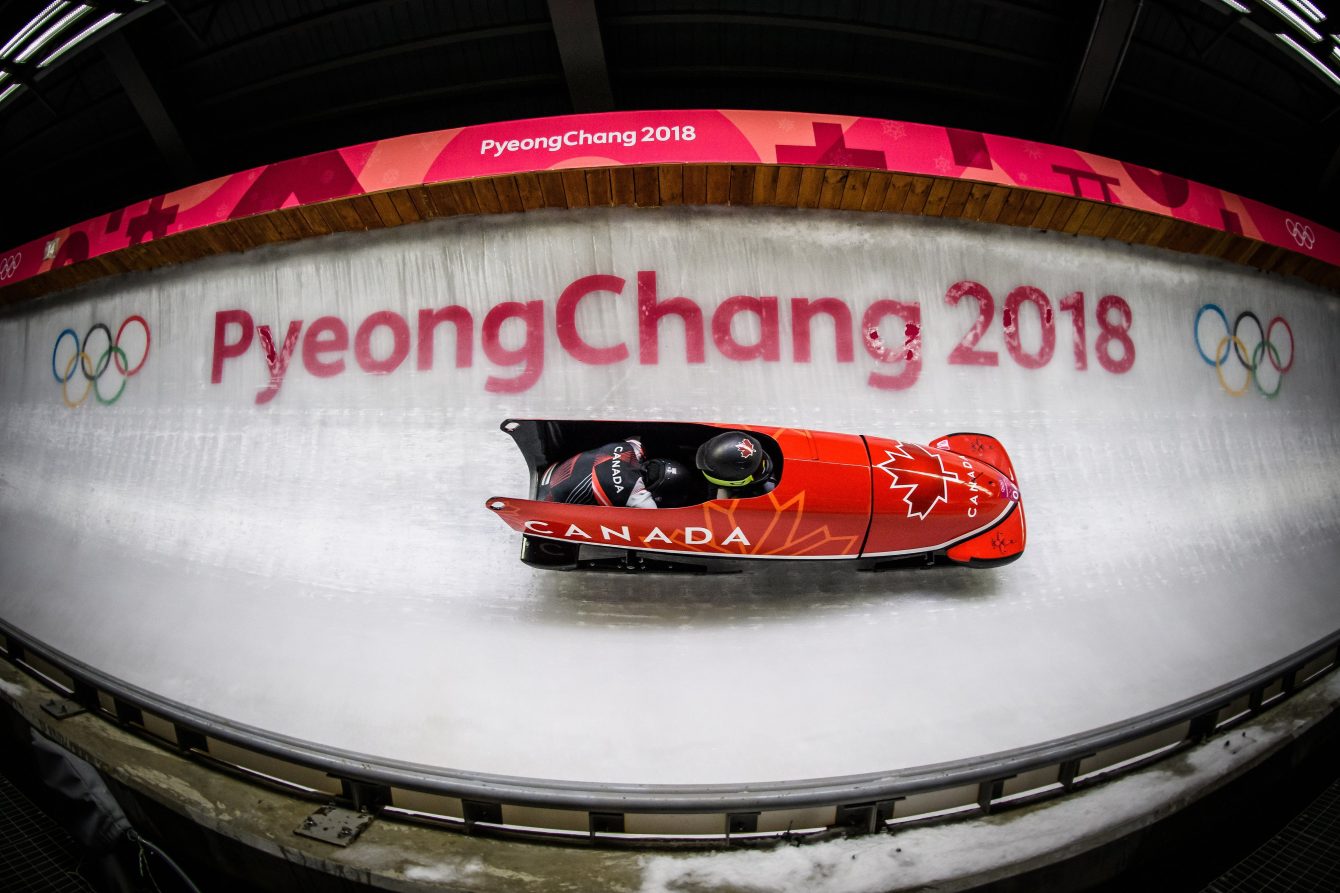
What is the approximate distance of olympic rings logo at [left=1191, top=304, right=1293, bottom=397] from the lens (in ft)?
14.3

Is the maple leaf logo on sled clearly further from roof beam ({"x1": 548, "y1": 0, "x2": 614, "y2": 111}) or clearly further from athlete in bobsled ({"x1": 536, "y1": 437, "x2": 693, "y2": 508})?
roof beam ({"x1": 548, "y1": 0, "x2": 614, "y2": 111})

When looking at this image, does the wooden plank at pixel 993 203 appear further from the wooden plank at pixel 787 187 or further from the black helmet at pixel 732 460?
the black helmet at pixel 732 460

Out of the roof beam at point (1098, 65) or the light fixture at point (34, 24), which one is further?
the roof beam at point (1098, 65)

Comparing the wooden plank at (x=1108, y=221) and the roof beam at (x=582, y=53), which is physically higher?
the roof beam at (x=582, y=53)

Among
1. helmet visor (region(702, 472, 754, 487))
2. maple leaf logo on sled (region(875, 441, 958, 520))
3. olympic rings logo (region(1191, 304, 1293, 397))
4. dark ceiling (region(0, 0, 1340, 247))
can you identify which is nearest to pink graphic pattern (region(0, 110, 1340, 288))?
dark ceiling (region(0, 0, 1340, 247))

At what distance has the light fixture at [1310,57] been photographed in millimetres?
3855

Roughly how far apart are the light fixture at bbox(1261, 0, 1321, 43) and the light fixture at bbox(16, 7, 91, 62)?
6.73 meters

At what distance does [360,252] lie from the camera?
3.88 m

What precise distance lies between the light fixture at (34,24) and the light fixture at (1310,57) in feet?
24.2

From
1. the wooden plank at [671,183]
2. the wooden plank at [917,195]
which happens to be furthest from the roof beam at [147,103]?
the wooden plank at [917,195]

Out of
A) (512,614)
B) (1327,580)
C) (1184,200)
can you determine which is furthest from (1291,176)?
(512,614)

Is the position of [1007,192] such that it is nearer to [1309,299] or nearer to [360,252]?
[1309,299]

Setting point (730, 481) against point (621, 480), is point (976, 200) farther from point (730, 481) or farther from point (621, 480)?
point (621, 480)

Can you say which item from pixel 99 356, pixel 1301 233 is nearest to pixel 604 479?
pixel 99 356
